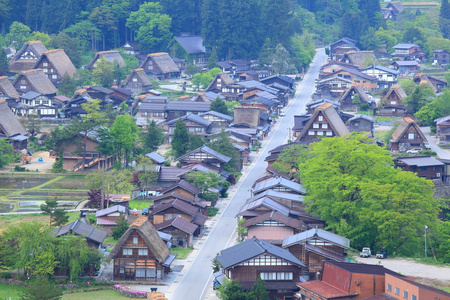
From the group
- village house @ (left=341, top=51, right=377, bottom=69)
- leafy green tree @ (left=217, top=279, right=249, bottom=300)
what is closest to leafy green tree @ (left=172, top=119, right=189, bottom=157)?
leafy green tree @ (left=217, top=279, right=249, bottom=300)

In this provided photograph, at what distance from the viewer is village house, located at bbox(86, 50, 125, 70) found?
89750 mm

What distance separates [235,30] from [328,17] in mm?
29006

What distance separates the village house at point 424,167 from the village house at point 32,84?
123 feet

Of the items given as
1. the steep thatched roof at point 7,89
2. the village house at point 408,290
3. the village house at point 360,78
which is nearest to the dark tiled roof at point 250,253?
the village house at point 408,290

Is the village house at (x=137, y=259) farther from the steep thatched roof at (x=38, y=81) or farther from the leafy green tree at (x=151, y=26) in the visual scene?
the leafy green tree at (x=151, y=26)

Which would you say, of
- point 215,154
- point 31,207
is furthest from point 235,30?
point 31,207

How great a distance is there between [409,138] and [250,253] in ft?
97.4

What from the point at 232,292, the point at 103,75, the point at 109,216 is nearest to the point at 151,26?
the point at 103,75

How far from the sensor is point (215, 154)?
57625 mm

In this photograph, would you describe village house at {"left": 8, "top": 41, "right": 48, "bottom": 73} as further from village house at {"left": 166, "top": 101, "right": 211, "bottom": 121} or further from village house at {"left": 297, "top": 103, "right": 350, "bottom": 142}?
village house at {"left": 297, "top": 103, "right": 350, "bottom": 142}

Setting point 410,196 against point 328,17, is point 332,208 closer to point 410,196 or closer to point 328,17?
point 410,196

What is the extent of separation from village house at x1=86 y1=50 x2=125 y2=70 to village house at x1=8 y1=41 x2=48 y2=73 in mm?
5346

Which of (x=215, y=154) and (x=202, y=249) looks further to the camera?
(x=215, y=154)

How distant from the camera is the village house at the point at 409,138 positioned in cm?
6406
